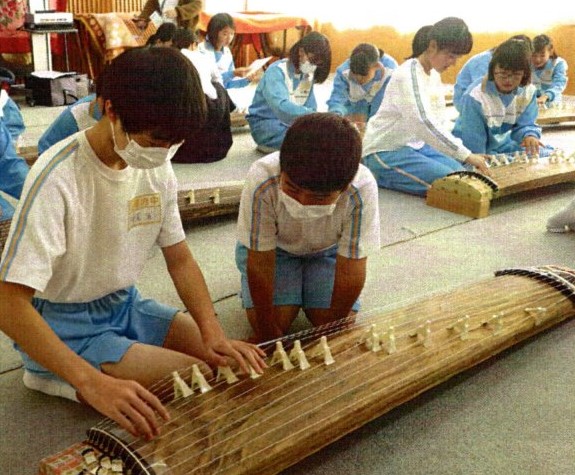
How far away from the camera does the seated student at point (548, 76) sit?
6027 millimetres

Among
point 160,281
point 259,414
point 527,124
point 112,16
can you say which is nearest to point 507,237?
point 527,124

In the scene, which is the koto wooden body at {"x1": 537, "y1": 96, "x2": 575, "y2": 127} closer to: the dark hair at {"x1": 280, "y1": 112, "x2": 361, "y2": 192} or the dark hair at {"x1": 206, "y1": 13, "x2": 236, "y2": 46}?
the dark hair at {"x1": 206, "y1": 13, "x2": 236, "y2": 46}

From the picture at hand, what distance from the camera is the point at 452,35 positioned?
3430 millimetres

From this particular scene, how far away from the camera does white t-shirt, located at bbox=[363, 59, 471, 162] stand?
3.61 meters

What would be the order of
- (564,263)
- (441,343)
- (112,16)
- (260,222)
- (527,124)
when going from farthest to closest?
(112,16), (527,124), (564,263), (260,222), (441,343)

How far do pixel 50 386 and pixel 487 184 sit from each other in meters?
2.55

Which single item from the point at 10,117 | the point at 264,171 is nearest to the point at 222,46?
the point at 10,117

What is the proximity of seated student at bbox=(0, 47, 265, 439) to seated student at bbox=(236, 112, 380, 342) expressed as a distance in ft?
0.88

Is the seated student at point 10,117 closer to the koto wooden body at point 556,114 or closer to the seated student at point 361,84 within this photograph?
the seated student at point 361,84

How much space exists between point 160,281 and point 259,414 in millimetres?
1238

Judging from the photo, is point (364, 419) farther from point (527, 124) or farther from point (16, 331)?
point (527, 124)

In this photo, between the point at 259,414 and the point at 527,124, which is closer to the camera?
the point at 259,414

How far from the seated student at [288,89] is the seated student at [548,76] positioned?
2.51 metres

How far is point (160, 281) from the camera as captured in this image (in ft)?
8.20
